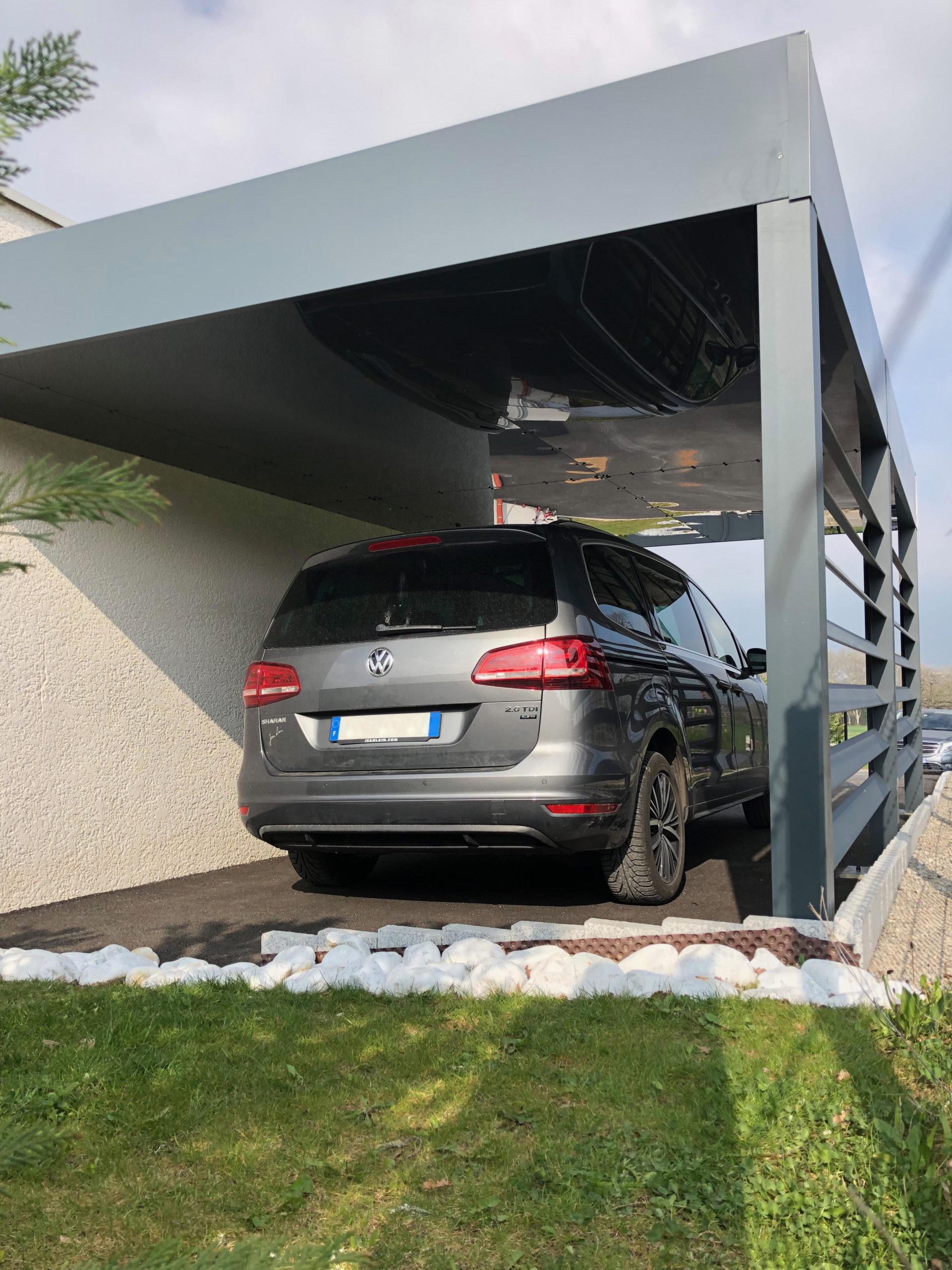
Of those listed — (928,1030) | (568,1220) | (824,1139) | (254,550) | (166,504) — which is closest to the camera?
(166,504)

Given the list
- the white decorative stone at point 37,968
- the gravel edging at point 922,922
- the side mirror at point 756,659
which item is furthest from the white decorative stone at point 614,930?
the side mirror at point 756,659

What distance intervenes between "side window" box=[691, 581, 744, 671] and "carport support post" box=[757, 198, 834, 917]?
113 inches

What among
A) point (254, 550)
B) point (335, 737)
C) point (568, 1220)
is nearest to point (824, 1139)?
point (568, 1220)

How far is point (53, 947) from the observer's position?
457 centimetres

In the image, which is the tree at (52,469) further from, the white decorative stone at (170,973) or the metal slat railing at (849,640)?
the metal slat railing at (849,640)

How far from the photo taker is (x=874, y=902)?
4176mm

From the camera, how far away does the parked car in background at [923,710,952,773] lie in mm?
18906

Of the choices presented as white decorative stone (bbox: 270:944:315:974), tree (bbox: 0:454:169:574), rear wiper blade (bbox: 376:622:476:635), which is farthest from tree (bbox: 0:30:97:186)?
rear wiper blade (bbox: 376:622:476:635)

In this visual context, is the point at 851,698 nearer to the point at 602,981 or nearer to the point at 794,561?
the point at 794,561

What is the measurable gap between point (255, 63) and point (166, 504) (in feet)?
3.14

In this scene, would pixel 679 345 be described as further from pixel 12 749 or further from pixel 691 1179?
pixel 691 1179

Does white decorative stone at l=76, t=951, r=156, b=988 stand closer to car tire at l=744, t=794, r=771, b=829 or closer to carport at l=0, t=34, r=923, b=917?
carport at l=0, t=34, r=923, b=917

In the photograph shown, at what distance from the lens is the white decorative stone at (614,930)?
12.2 feet

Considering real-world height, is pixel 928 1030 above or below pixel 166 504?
below
